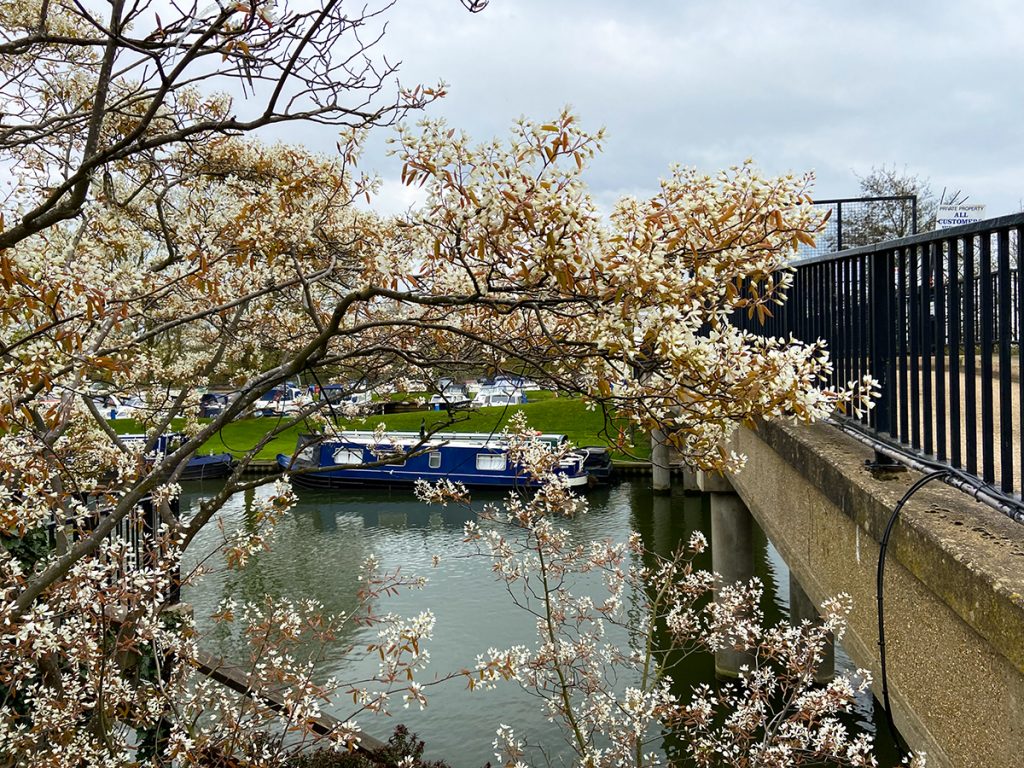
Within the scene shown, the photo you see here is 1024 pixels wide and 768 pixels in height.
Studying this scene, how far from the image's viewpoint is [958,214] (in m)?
9.59

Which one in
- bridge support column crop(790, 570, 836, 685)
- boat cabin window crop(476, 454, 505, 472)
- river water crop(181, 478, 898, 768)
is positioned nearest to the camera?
river water crop(181, 478, 898, 768)

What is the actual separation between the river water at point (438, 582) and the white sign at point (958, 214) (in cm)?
642

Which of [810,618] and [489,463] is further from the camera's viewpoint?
[489,463]

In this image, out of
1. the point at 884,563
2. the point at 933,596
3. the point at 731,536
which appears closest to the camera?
the point at 933,596

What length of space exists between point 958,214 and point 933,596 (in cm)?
802

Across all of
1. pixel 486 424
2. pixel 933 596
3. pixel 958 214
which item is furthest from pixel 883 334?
pixel 486 424

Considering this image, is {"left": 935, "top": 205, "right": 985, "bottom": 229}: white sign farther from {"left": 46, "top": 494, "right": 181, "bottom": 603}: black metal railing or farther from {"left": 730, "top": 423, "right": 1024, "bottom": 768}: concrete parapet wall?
{"left": 46, "top": 494, "right": 181, "bottom": 603}: black metal railing

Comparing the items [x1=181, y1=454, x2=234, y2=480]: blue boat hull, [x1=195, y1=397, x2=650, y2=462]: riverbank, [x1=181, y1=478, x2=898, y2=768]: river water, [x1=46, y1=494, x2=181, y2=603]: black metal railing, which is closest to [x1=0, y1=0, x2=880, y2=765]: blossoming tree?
[x1=46, y1=494, x2=181, y2=603]: black metal railing

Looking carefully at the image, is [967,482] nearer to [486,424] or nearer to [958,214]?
[958,214]

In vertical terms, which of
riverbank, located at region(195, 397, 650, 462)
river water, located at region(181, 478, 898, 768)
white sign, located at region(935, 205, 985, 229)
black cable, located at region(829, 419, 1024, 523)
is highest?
white sign, located at region(935, 205, 985, 229)

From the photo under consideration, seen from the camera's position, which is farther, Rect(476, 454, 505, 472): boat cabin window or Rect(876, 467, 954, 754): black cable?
Rect(476, 454, 505, 472): boat cabin window

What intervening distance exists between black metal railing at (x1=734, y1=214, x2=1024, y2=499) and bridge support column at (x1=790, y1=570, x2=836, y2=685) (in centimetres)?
637

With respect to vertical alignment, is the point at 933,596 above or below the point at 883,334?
below

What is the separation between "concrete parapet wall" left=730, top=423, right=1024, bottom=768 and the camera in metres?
2.54
